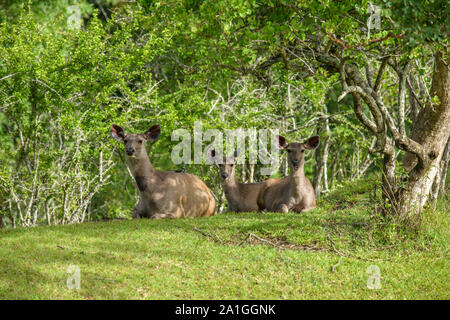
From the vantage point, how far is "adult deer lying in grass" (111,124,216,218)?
12.6 metres

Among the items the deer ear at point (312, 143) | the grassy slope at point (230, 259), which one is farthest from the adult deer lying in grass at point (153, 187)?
the deer ear at point (312, 143)

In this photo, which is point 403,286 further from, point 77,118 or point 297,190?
point 77,118

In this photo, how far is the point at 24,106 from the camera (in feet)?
44.7

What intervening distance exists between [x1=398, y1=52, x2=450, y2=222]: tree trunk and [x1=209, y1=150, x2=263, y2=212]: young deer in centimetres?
437

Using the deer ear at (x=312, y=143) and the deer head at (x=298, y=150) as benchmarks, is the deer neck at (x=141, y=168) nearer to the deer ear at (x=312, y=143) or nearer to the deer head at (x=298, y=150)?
the deer head at (x=298, y=150)

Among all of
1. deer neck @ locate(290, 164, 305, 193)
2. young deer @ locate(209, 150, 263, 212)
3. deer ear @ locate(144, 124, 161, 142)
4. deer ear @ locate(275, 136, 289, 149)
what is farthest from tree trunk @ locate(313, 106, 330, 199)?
deer ear @ locate(144, 124, 161, 142)

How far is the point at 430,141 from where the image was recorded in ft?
35.1

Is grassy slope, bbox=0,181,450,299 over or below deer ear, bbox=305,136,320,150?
below

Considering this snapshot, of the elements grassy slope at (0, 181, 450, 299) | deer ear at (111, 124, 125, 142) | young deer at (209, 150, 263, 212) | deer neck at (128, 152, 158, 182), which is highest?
deer ear at (111, 124, 125, 142)

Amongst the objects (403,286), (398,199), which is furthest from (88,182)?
(403,286)

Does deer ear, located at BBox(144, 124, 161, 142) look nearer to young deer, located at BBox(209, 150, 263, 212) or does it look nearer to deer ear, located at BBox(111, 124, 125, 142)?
deer ear, located at BBox(111, 124, 125, 142)

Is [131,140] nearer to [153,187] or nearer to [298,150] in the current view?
[153,187]

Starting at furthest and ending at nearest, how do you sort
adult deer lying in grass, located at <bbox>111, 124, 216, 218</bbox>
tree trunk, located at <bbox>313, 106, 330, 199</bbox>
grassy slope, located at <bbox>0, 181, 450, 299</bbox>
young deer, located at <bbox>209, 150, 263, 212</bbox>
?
1. tree trunk, located at <bbox>313, 106, 330, 199</bbox>
2. young deer, located at <bbox>209, 150, 263, 212</bbox>
3. adult deer lying in grass, located at <bbox>111, 124, 216, 218</bbox>
4. grassy slope, located at <bbox>0, 181, 450, 299</bbox>
